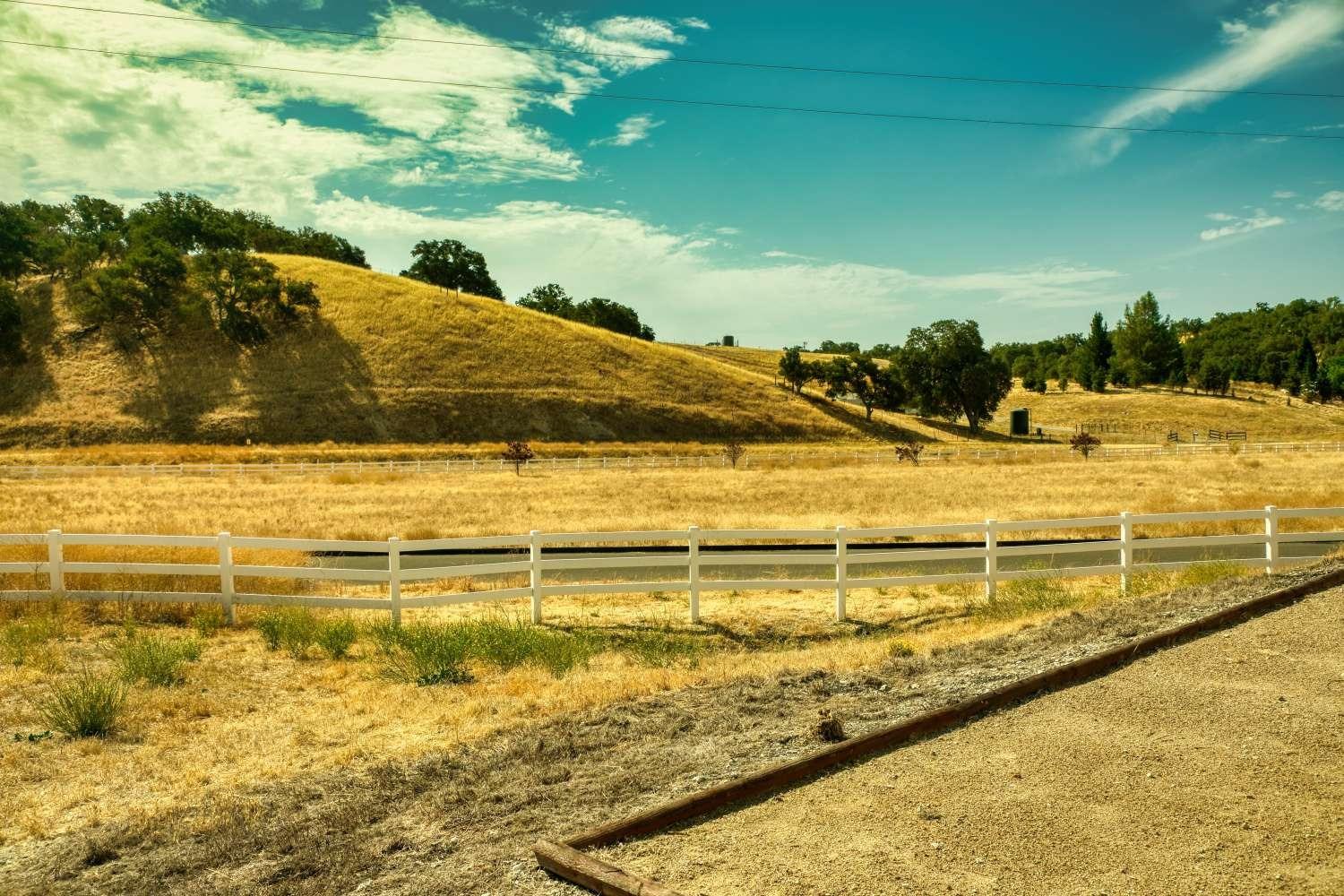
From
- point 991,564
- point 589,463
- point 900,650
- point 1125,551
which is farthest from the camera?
point 589,463

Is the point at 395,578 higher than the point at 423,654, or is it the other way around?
the point at 395,578

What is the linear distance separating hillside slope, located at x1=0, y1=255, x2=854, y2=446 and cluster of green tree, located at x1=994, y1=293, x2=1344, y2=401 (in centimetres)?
5416

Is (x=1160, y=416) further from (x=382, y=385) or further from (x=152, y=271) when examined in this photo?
(x=152, y=271)

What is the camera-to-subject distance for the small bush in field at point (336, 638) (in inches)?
Result: 427

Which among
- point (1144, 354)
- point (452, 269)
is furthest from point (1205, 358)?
point (452, 269)

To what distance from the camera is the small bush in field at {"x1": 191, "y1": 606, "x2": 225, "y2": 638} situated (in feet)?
38.8

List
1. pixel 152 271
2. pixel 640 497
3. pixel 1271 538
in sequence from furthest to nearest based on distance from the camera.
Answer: pixel 152 271 < pixel 640 497 < pixel 1271 538

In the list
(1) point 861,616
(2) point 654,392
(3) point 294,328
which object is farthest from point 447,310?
(1) point 861,616

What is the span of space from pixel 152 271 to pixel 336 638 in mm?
95031

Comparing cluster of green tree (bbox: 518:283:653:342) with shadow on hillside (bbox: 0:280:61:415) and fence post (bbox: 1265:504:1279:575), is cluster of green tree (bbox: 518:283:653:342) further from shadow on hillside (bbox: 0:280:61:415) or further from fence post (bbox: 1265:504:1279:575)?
fence post (bbox: 1265:504:1279:575)

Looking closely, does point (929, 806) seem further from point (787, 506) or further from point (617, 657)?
point (787, 506)

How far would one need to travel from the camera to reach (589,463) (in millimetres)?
52656

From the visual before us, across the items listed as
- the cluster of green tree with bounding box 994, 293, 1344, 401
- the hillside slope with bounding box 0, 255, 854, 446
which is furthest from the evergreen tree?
the hillside slope with bounding box 0, 255, 854, 446

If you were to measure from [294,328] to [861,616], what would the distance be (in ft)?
289
